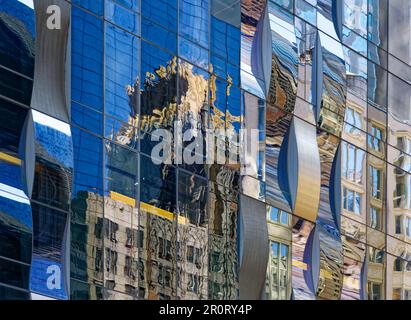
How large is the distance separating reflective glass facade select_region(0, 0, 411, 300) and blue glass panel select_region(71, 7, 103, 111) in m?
0.04

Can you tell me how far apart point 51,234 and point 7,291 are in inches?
72.2

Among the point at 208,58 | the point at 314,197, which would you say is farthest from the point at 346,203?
the point at 208,58

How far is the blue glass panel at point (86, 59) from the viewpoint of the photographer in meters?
30.8

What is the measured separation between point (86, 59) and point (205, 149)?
5.72 m

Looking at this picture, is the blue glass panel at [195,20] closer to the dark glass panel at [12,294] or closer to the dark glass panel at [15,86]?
the dark glass panel at [15,86]

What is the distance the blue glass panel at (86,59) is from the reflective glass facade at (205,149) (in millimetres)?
42

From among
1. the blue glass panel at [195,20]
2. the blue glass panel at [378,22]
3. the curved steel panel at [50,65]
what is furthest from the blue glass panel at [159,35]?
the blue glass panel at [378,22]

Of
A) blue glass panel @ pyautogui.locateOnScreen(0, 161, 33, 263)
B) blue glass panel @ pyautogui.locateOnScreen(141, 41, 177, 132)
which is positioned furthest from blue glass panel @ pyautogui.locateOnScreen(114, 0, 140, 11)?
blue glass panel @ pyautogui.locateOnScreen(0, 161, 33, 263)

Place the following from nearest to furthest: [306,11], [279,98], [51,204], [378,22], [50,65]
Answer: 1. [51,204]
2. [50,65]
3. [279,98]
4. [306,11]
5. [378,22]

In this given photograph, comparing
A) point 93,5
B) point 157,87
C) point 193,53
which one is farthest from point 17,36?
point 193,53

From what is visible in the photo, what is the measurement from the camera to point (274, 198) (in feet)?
127

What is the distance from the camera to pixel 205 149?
3597 centimetres

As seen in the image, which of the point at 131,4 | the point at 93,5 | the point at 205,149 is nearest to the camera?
the point at 93,5

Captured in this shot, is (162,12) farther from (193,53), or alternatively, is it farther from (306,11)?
(306,11)
